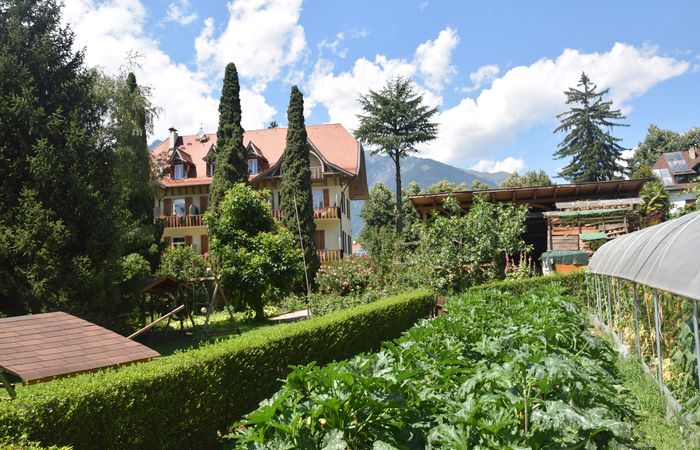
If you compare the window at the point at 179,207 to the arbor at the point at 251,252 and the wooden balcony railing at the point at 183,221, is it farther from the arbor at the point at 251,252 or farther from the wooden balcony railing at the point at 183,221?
the arbor at the point at 251,252

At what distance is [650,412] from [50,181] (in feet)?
51.6

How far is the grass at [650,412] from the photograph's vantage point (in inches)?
206

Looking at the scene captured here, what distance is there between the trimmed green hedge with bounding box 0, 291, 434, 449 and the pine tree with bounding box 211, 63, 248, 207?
777 inches

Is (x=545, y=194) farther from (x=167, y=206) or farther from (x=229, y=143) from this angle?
(x=167, y=206)

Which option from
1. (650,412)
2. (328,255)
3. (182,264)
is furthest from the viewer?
(328,255)

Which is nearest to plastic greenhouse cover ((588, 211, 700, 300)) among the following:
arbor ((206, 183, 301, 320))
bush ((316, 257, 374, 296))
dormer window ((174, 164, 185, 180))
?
bush ((316, 257, 374, 296))

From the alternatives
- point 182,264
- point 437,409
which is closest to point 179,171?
point 182,264

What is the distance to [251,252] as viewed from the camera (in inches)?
→ 795

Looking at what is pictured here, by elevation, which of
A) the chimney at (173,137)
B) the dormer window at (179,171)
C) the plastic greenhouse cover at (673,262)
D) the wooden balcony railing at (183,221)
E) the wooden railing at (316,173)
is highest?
the chimney at (173,137)

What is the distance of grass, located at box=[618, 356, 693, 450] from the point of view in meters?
5.24

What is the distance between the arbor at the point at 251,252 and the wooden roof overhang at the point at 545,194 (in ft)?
21.9

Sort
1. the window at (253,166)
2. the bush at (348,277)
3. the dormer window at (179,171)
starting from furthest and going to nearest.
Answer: the dormer window at (179,171) → the window at (253,166) → the bush at (348,277)

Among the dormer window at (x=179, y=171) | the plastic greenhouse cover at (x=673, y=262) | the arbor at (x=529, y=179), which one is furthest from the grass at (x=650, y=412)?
the arbor at (x=529, y=179)

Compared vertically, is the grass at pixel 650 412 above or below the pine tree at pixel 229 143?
below
